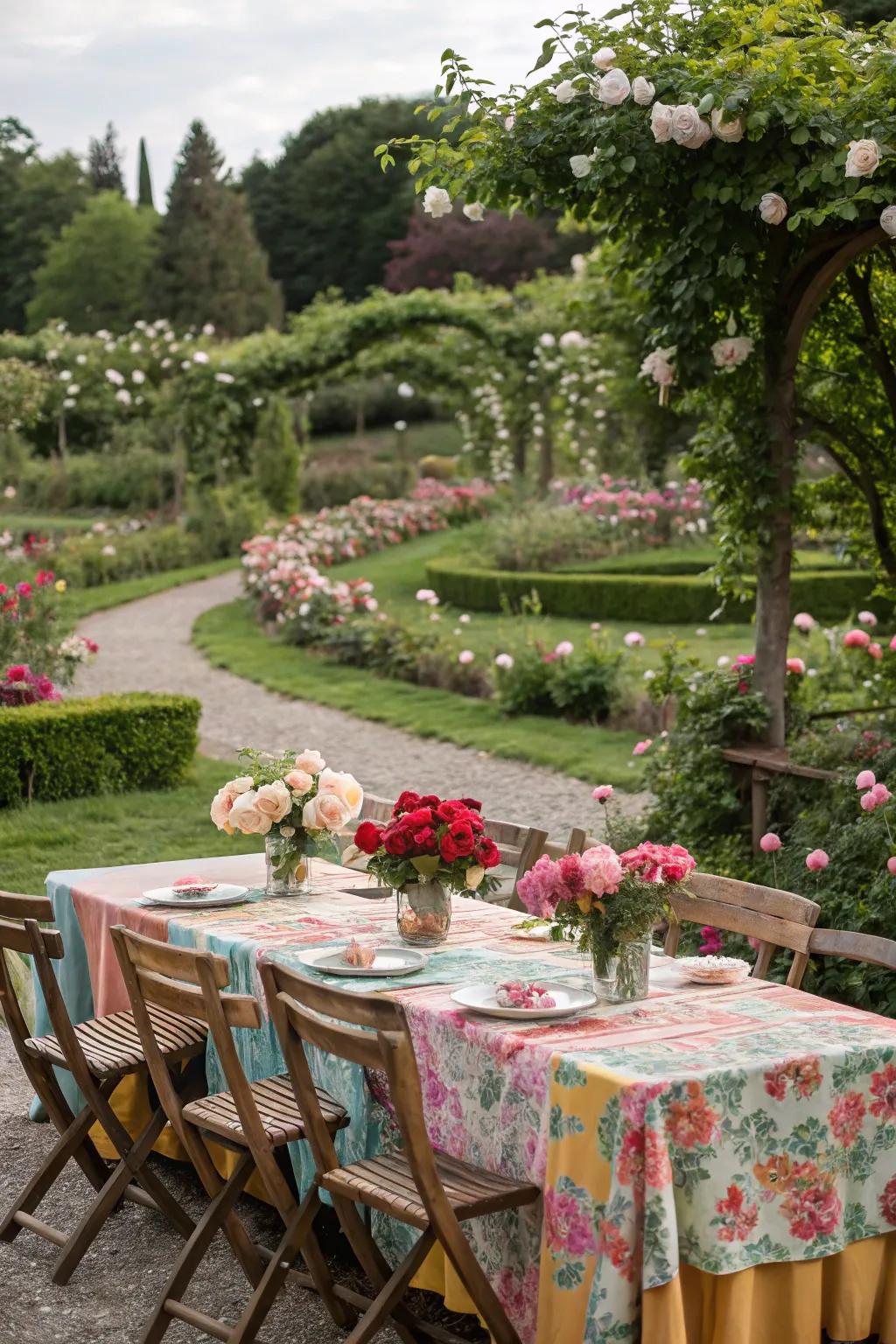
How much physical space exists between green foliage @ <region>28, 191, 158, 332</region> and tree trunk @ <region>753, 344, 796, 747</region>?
3994 cm

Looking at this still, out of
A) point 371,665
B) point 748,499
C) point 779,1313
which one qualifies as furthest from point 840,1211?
point 371,665

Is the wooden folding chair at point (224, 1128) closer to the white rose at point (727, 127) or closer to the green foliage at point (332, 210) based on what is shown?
the white rose at point (727, 127)

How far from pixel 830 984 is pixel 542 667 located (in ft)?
22.4

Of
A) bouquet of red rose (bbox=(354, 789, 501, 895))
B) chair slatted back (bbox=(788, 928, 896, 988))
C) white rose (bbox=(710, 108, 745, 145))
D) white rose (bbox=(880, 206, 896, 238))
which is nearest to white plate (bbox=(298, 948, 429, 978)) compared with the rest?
bouquet of red rose (bbox=(354, 789, 501, 895))

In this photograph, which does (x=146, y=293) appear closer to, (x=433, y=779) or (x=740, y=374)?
(x=433, y=779)

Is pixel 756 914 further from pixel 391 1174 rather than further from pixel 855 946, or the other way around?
pixel 391 1174

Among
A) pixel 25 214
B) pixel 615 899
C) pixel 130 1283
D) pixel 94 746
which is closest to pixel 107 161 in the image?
pixel 25 214

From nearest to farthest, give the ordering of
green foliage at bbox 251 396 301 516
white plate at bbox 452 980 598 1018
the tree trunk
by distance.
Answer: white plate at bbox 452 980 598 1018, the tree trunk, green foliage at bbox 251 396 301 516

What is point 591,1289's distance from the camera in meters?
2.93

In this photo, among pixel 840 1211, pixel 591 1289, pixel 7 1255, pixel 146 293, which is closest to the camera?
pixel 591 1289

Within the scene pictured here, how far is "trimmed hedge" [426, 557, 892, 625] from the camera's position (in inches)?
610

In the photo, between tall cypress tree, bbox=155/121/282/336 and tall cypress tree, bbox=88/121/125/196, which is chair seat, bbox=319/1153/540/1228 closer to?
tall cypress tree, bbox=155/121/282/336

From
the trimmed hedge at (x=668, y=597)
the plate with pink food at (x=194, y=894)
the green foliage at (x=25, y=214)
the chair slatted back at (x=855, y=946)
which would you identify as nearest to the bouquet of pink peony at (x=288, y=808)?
the plate with pink food at (x=194, y=894)

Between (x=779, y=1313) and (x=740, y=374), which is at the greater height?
(x=740, y=374)
